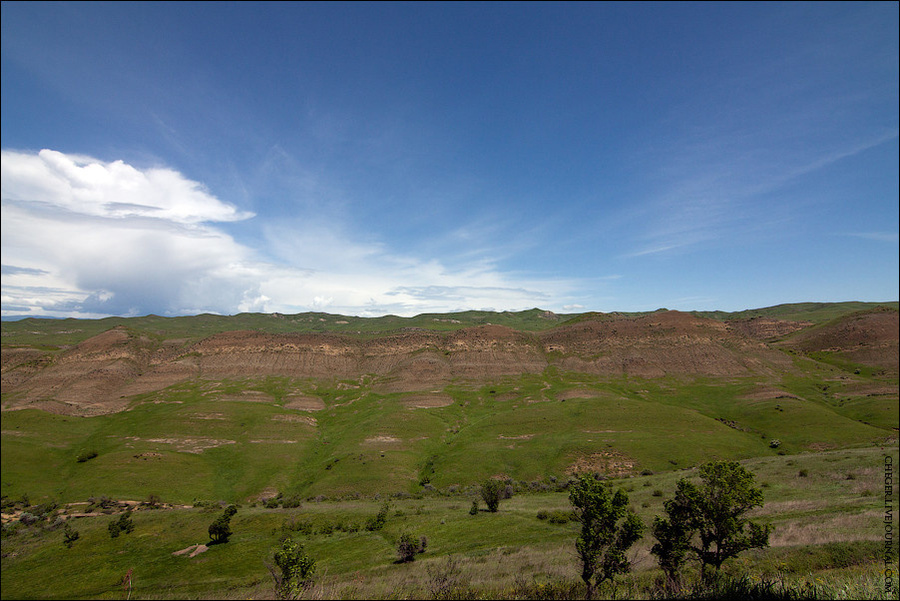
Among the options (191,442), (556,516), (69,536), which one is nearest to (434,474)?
(556,516)

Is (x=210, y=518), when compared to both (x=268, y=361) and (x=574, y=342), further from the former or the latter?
(x=574, y=342)

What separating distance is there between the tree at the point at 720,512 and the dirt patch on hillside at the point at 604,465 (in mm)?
53041

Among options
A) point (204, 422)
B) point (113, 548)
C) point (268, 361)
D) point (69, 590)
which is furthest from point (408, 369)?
point (69, 590)

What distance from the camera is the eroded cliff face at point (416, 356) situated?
126 metres

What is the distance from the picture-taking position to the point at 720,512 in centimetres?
2588

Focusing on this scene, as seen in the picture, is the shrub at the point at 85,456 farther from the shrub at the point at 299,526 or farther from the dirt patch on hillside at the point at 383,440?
the shrub at the point at 299,526

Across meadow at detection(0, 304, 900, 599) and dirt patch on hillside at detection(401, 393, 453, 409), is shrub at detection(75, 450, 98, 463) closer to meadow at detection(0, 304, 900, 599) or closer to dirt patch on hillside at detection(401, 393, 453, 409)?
meadow at detection(0, 304, 900, 599)

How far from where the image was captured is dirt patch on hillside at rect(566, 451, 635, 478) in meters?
76.8

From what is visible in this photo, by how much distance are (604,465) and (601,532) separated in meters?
60.0

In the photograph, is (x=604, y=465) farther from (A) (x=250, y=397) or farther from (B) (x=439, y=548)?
(A) (x=250, y=397)

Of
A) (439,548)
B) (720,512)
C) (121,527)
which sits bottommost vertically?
(121,527)

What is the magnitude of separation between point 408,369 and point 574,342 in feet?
248

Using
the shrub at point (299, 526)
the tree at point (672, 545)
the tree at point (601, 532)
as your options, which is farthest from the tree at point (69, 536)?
the tree at point (672, 545)

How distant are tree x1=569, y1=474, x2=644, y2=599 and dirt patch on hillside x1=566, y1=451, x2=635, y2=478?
177 ft
